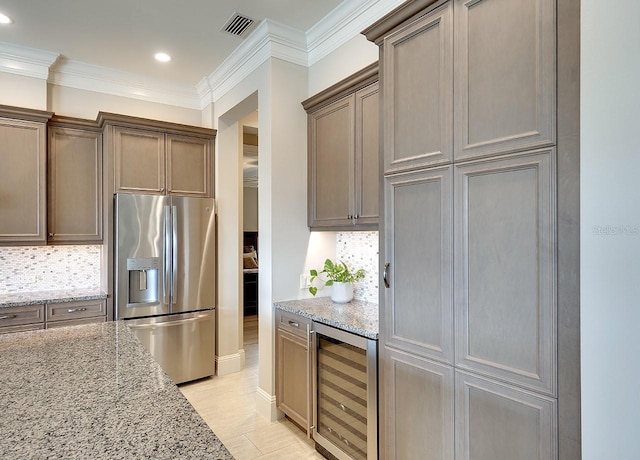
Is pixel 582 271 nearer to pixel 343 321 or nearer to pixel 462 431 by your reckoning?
pixel 462 431

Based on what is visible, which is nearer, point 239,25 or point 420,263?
point 420,263

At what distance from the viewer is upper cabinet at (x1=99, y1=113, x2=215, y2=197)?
355cm

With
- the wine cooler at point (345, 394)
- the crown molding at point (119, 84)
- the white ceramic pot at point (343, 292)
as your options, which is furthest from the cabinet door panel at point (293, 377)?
the crown molding at point (119, 84)

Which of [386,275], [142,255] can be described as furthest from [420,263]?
[142,255]

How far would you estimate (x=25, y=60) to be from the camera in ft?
11.1

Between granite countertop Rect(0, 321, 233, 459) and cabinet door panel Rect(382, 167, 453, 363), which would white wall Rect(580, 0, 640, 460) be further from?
granite countertop Rect(0, 321, 233, 459)

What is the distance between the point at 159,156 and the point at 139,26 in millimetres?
1167

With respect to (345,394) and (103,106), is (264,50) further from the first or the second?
(345,394)

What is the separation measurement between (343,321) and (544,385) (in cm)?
117

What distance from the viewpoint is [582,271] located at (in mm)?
1248

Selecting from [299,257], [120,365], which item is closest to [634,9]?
[120,365]

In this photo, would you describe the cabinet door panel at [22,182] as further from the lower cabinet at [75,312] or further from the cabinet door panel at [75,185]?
the lower cabinet at [75,312]

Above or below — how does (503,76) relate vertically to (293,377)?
above

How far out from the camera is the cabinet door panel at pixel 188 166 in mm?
3811
